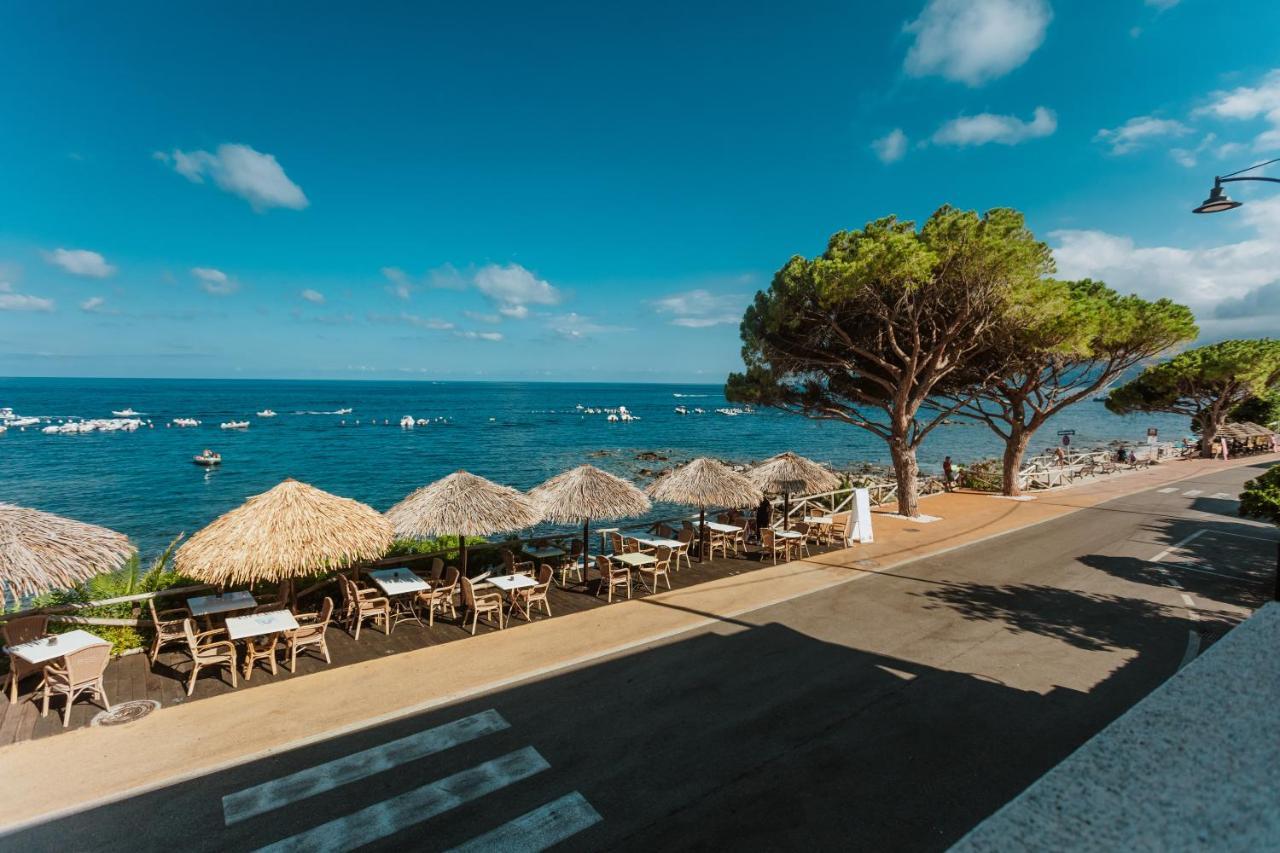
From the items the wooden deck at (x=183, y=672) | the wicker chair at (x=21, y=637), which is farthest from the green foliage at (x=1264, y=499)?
the wicker chair at (x=21, y=637)

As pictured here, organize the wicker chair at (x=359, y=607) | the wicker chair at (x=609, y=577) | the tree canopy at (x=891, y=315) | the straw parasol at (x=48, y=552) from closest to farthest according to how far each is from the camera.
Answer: the straw parasol at (x=48, y=552)
the wicker chair at (x=359, y=607)
the wicker chair at (x=609, y=577)
the tree canopy at (x=891, y=315)

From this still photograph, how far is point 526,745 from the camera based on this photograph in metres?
6.46

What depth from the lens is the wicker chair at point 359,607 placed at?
9.52m

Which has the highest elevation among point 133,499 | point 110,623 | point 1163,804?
point 1163,804

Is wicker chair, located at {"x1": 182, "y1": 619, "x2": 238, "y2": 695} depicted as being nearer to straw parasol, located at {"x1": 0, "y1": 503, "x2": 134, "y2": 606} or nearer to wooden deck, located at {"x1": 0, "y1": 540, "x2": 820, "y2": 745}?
wooden deck, located at {"x1": 0, "y1": 540, "x2": 820, "y2": 745}

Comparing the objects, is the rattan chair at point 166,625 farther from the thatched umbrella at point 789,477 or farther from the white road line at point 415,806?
the thatched umbrella at point 789,477

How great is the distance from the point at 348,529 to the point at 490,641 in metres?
2.97

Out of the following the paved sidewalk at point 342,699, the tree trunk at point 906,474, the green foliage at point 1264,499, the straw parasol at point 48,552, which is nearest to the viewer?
the paved sidewalk at point 342,699

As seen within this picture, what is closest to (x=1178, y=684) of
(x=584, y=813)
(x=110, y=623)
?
(x=584, y=813)

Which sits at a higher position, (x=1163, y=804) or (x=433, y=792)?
(x=1163, y=804)

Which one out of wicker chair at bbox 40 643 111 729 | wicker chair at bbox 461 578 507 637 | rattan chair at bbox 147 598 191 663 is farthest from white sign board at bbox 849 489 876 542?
wicker chair at bbox 40 643 111 729

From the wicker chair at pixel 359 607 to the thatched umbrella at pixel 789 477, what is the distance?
9225 mm

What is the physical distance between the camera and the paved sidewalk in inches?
234

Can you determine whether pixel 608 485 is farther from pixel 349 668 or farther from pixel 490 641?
pixel 349 668
